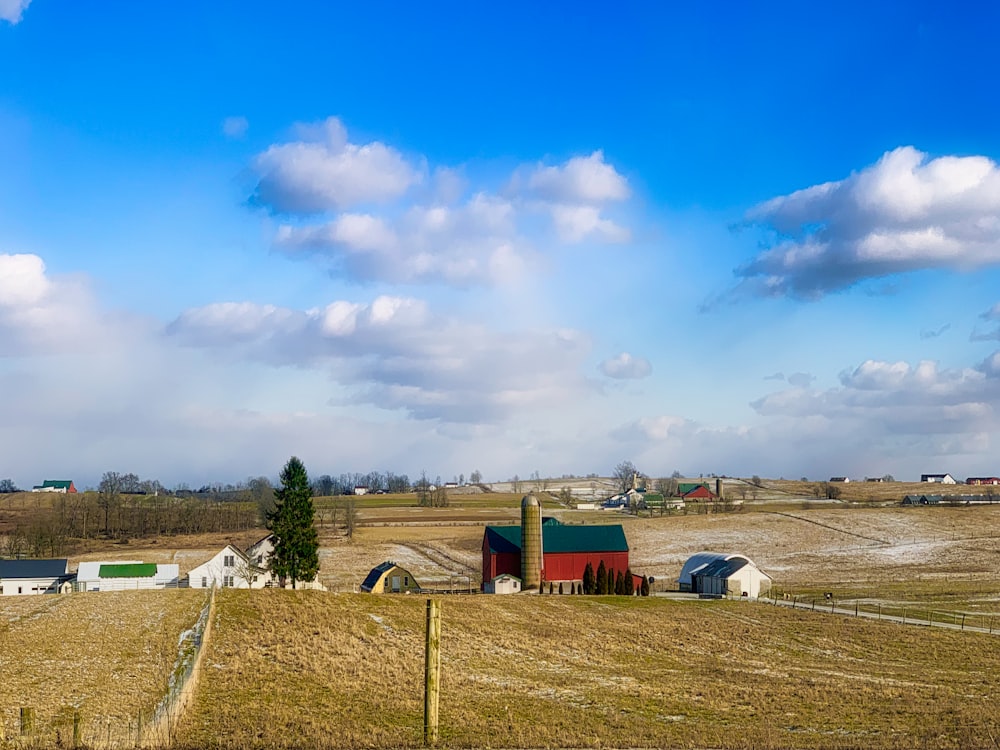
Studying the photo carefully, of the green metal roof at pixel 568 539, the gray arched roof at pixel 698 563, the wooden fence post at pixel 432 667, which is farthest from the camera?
the gray arched roof at pixel 698 563

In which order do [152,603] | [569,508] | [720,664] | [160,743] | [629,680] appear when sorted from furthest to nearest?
[569,508]
[152,603]
[720,664]
[629,680]
[160,743]

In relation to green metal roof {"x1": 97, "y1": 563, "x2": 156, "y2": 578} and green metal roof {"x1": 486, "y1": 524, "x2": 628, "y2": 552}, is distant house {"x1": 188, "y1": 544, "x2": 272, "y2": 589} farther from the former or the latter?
green metal roof {"x1": 486, "y1": 524, "x2": 628, "y2": 552}

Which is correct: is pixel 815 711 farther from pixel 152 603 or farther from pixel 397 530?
pixel 397 530

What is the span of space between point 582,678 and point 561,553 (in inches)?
1776

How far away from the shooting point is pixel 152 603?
5228 centimetres

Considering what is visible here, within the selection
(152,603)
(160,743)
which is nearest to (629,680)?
(160,743)

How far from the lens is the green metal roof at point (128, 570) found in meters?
76.2

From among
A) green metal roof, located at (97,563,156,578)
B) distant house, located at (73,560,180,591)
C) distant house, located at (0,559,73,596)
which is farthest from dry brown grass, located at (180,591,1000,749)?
distant house, located at (0,559,73,596)

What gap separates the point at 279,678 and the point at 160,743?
12307mm

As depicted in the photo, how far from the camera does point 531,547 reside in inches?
3105

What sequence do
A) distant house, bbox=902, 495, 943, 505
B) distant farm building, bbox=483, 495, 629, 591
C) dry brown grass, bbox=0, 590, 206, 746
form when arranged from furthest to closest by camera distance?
1. distant house, bbox=902, 495, 943, 505
2. distant farm building, bbox=483, 495, 629, 591
3. dry brown grass, bbox=0, 590, 206, 746

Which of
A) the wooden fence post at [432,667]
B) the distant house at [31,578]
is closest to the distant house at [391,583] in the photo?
the distant house at [31,578]

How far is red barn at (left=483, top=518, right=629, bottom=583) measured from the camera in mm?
80375

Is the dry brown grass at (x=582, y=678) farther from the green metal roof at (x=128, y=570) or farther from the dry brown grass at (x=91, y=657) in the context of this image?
the green metal roof at (x=128, y=570)
